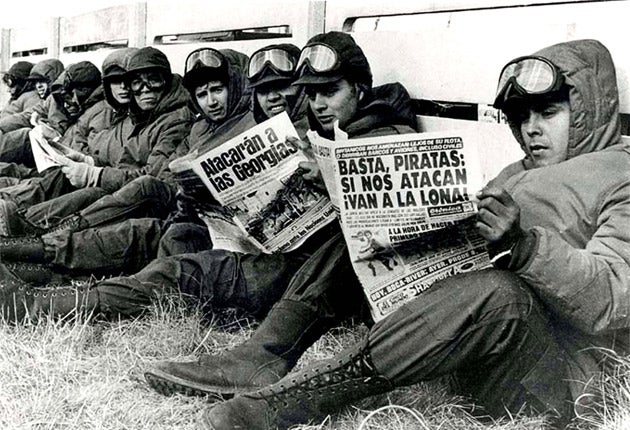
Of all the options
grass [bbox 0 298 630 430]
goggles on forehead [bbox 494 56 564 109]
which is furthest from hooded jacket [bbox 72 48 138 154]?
goggles on forehead [bbox 494 56 564 109]

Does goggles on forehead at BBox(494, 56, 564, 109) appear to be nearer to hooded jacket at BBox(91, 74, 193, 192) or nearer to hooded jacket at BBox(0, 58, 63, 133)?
hooded jacket at BBox(91, 74, 193, 192)

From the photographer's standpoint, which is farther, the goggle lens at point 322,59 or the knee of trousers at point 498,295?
the goggle lens at point 322,59

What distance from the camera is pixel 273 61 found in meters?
3.49

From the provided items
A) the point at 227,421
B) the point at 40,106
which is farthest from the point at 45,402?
the point at 40,106

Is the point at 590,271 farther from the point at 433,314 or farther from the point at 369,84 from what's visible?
the point at 369,84

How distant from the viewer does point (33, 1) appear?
10.8 feet

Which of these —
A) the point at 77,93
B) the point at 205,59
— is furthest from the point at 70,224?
the point at 77,93

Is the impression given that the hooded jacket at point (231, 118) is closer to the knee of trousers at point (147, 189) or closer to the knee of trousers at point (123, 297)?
the knee of trousers at point (147, 189)

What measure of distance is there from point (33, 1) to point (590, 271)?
8.51ft

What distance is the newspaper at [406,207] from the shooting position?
5.96 feet

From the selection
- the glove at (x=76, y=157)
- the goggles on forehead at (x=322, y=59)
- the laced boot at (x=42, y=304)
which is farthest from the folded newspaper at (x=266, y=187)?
the glove at (x=76, y=157)

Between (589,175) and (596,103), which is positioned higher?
(596,103)

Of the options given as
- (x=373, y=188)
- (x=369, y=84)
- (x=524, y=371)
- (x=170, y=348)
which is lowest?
(x=170, y=348)

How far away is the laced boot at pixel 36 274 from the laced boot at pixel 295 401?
180 centimetres
